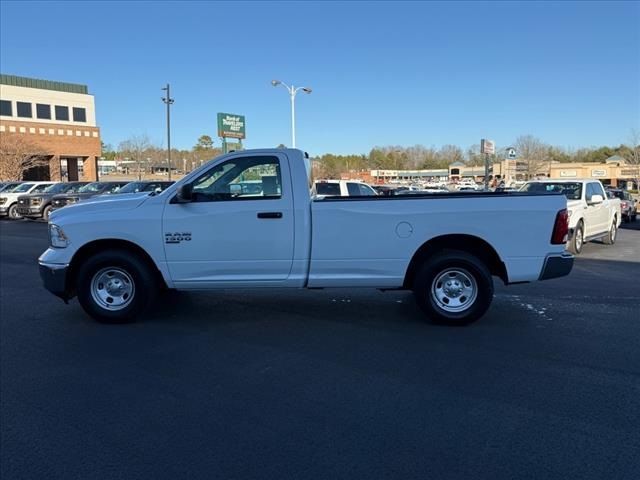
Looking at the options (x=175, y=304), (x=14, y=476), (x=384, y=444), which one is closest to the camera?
(x=14, y=476)

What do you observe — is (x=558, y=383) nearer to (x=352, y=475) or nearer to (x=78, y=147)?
(x=352, y=475)

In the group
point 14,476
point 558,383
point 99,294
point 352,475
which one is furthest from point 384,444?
point 99,294

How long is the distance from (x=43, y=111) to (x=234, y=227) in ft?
169

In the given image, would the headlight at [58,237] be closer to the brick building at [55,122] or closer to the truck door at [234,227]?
the truck door at [234,227]

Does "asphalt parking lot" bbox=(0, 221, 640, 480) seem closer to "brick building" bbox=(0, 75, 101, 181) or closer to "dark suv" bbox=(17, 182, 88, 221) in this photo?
"dark suv" bbox=(17, 182, 88, 221)

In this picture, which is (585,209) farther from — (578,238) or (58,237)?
(58,237)

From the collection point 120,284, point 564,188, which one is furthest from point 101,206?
point 564,188

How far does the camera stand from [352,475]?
3.16 m

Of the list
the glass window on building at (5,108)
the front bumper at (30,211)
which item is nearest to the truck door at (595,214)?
the front bumper at (30,211)

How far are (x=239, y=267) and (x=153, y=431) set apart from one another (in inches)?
108

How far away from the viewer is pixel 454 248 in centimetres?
639

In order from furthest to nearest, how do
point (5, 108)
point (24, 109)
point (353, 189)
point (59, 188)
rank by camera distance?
point (24, 109), point (5, 108), point (59, 188), point (353, 189)

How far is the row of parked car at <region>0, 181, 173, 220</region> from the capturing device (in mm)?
22609

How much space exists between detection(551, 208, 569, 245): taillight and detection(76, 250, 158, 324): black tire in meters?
4.60
